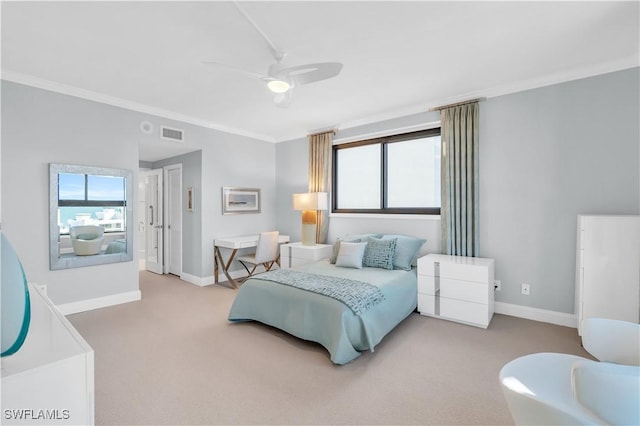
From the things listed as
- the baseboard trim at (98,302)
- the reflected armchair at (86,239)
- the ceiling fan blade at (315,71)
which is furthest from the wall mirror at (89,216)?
the ceiling fan blade at (315,71)

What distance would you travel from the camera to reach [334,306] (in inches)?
98.6

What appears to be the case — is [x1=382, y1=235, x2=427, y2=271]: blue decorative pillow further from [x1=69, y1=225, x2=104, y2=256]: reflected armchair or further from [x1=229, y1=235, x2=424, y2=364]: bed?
[x1=69, y1=225, x2=104, y2=256]: reflected armchair

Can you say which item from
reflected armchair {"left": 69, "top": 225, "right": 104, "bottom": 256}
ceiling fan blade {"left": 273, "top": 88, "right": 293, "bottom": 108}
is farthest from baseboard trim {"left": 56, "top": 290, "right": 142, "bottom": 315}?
ceiling fan blade {"left": 273, "top": 88, "right": 293, "bottom": 108}

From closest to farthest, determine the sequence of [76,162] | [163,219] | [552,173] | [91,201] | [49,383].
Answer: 1. [49,383]
2. [552,173]
3. [76,162]
4. [91,201]
5. [163,219]

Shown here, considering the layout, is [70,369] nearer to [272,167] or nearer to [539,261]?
[539,261]

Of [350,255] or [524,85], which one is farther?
[350,255]

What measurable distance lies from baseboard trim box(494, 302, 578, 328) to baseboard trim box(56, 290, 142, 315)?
4.57 meters

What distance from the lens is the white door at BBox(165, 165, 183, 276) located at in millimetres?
5223

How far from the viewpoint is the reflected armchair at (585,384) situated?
3.31ft

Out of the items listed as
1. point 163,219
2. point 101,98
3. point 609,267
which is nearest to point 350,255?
point 609,267

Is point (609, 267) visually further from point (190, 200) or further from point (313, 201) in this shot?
point (190, 200)

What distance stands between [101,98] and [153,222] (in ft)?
8.92

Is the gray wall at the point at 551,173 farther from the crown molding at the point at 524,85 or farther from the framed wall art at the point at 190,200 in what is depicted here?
the framed wall art at the point at 190,200

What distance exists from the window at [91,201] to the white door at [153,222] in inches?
72.0
